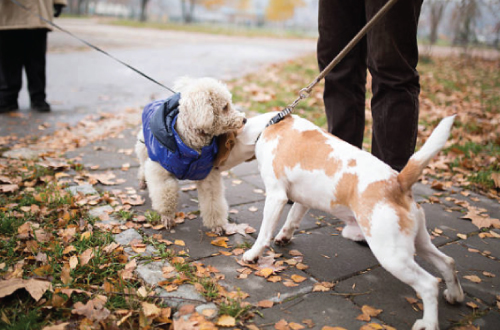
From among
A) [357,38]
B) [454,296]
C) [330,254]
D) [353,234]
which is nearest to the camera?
[454,296]

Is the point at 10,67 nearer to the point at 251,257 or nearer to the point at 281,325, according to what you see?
the point at 251,257

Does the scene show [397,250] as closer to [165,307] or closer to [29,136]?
[165,307]

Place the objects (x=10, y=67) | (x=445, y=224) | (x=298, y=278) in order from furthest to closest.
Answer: (x=10, y=67) → (x=445, y=224) → (x=298, y=278)

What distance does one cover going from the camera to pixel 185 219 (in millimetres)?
3412

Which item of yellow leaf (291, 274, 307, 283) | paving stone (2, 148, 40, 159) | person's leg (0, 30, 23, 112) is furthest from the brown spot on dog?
person's leg (0, 30, 23, 112)

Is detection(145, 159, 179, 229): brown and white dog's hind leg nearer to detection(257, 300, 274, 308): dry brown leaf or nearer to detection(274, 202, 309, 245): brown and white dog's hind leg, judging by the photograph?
detection(274, 202, 309, 245): brown and white dog's hind leg

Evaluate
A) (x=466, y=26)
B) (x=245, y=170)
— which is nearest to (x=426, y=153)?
(x=245, y=170)

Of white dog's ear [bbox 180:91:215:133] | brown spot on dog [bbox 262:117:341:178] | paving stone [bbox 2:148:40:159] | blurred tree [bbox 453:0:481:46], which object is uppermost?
blurred tree [bbox 453:0:481:46]

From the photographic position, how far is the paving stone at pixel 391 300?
2.21 metres

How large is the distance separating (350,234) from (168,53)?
12.3m

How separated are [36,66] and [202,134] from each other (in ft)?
14.2

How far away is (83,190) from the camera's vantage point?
11.8 ft

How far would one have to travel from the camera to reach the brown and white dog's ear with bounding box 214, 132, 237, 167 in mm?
3083

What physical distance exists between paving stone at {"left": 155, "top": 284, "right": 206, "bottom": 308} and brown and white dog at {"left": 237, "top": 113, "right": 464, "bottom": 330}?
0.49 m
